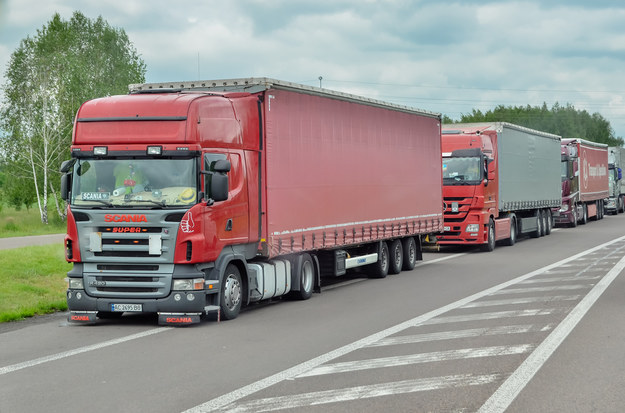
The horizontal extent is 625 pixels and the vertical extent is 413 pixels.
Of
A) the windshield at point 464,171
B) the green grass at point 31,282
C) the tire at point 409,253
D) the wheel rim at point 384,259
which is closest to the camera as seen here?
the green grass at point 31,282

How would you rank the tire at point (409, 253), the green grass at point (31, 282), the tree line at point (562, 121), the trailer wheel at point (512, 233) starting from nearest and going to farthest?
the green grass at point (31, 282), the tire at point (409, 253), the trailer wheel at point (512, 233), the tree line at point (562, 121)

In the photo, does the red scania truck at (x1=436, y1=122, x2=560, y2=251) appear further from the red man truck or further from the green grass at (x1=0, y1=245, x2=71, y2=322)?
the green grass at (x1=0, y1=245, x2=71, y2=322)

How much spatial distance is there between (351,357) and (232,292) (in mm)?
3959

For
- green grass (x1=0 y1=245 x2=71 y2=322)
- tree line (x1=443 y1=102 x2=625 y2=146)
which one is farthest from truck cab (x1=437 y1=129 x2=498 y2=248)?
tree line (x1=443 y1=102 x2=625 y2=146)

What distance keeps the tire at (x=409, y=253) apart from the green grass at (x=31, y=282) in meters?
7.59

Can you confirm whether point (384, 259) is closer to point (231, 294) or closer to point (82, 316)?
point (231, 294)

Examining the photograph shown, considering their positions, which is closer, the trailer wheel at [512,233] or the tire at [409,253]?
the tire at [409,253]

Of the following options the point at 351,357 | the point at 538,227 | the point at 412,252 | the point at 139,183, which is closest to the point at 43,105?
the point at 538,227

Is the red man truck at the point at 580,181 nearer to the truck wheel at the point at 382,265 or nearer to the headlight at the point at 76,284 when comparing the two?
the truck wheel at the point at 382,265

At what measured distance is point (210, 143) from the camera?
43.1ft

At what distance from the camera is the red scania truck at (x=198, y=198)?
1266cm

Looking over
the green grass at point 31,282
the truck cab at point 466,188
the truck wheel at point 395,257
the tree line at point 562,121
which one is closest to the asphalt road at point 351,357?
the green grass at point 31,282

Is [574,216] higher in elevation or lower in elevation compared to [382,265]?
higher

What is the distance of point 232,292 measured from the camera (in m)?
13.6
